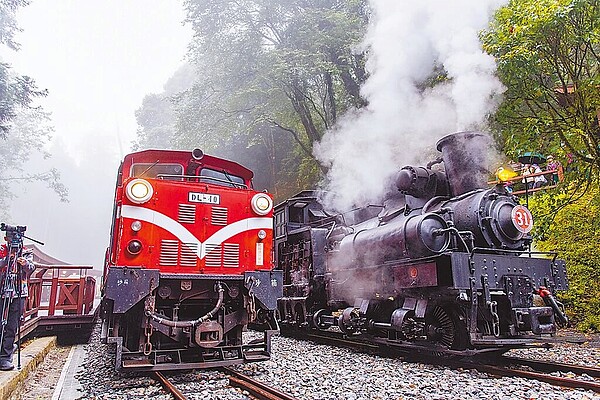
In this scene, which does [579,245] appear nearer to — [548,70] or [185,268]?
[548,70]

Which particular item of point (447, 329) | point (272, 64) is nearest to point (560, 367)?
point (447, 329)

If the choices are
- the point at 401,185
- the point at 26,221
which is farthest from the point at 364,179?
the point at 26,221

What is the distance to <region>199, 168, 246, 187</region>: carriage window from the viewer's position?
6205mm

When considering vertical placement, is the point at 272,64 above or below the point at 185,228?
above

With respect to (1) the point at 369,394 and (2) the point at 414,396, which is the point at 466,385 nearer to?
(2) the point at 414,396

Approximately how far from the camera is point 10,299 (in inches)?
196

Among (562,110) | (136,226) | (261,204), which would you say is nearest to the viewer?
(136,226)

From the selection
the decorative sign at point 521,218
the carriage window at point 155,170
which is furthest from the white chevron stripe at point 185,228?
the decorative sign at point 521,218

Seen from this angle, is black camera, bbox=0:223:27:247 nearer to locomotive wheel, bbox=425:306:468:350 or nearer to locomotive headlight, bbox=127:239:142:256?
locomotive headlight, bbox=127:239:142:256

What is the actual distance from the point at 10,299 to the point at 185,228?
202 centimetres

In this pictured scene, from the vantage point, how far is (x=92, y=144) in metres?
97.3

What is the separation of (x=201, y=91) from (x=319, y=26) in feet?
19.8

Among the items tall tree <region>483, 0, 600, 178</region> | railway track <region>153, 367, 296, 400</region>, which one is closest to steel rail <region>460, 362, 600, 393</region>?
railway track <region>153, 367, 296, 400</region>

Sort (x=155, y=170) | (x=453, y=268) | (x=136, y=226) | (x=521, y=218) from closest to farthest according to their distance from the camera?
(x=136, y=226)
(x=453, y=268)
(x=155, y=170)
(x=521, y=218)
